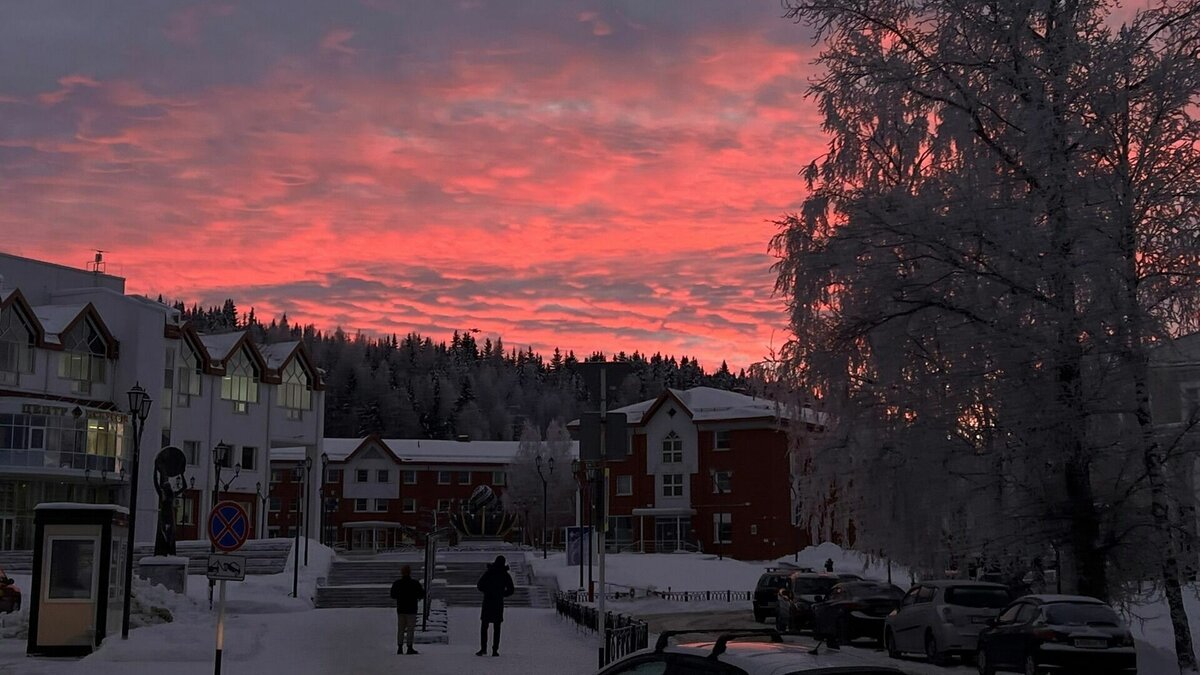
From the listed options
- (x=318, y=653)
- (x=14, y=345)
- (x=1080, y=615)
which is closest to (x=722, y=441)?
(x=14, y=345)

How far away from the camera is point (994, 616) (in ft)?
69.9

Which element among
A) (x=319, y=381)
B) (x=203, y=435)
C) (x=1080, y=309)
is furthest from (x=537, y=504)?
(x=1080, y=309)

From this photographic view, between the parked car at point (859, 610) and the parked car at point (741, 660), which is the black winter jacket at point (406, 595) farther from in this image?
the parked car at point (741, 660)

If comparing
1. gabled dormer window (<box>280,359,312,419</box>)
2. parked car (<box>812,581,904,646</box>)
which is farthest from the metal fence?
gabled dormer window (<box>280,359,312,419</box>)

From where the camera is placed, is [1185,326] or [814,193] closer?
[1185,326]

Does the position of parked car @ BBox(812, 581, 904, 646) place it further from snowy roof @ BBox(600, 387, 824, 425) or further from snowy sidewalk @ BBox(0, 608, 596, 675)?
snowy roof @ BBox(600, 387, 824, 425)

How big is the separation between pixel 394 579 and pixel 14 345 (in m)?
25.4

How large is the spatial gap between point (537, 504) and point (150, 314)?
50.9 meters

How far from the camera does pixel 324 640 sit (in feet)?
88.5

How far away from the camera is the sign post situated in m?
16.2

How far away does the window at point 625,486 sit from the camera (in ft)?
254

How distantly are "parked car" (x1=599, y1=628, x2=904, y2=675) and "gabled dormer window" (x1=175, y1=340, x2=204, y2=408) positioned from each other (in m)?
66.6

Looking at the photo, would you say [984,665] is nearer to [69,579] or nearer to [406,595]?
[406,595]

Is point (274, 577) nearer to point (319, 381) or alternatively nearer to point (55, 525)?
point (55, 525)
